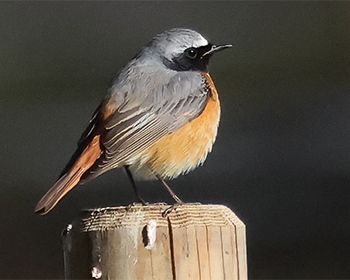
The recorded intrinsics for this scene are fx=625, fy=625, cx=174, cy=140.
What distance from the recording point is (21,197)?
6.37 metres

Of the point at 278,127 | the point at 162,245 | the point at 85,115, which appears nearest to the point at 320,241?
the point at 278,127

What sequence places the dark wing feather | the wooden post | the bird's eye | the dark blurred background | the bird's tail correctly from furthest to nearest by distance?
the dark blurred background < the bird's eye < the dark wing feather < the bird's tail < the wooden post

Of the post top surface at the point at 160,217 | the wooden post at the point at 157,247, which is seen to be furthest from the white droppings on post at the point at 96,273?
the post top surface at the point at 160,217

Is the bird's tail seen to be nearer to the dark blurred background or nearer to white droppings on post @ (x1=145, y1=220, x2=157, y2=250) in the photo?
white droppings on post @ (x1=145, y1=220, x2=157, y2=250)

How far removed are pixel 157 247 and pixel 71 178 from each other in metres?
0.90

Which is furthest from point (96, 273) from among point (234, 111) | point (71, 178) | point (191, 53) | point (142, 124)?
point (234, 111)

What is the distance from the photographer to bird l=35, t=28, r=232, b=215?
3.10 m

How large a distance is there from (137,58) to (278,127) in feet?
9.74

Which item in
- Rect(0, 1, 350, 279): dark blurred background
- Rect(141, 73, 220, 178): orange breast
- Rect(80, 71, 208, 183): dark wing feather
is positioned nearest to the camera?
Rect(80, 71, 208, 183): dark wing feather

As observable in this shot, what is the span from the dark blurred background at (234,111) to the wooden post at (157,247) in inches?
138

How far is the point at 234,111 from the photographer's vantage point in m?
6.51

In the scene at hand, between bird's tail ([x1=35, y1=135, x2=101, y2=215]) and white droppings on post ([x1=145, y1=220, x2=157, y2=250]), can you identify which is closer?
white droppings on post ([x1=145, y1=220, x2=157, y2=250])

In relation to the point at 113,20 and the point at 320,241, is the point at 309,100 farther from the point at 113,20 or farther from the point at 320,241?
the point at 113,20

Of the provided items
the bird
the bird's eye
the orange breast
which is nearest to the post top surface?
the bird
